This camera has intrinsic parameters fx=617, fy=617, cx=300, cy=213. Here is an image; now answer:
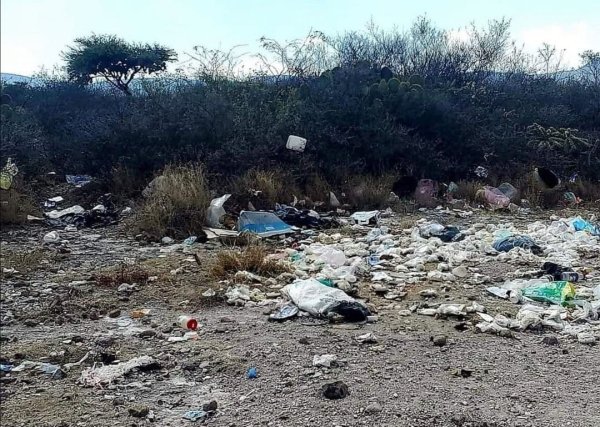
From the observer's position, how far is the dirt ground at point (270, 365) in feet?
7.73

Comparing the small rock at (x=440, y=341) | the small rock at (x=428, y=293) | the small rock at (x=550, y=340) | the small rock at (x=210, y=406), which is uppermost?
the small rock at (x=550, y=340)

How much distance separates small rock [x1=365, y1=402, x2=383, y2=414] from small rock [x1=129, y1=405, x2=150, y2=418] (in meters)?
0.84

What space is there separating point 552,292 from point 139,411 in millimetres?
2670

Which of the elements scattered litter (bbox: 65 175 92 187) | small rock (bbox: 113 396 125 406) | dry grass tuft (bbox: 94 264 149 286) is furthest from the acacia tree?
small rock (bbox: 113 396 125 406)

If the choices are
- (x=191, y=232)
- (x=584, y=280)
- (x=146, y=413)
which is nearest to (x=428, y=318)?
(x=584, y=280)

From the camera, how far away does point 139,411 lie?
2350 millimetres

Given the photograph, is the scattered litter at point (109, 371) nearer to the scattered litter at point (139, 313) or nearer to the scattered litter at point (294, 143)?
the scattered litter at point (139, 313)

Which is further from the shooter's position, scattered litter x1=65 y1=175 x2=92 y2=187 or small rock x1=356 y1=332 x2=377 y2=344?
scattered litter x1=65 y1=175 x2=92 y2=187

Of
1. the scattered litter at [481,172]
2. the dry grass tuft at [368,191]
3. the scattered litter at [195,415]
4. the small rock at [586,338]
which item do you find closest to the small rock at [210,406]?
the scattered litter at [195,415]

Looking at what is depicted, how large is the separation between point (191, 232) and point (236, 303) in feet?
7.31

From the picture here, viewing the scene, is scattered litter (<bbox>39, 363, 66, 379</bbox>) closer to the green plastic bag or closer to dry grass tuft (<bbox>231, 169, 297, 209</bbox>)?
the green plastic bag

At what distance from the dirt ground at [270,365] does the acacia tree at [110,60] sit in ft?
33.2

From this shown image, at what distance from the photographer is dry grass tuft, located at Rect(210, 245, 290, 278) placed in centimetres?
438

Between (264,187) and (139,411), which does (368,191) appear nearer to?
(264,187)
